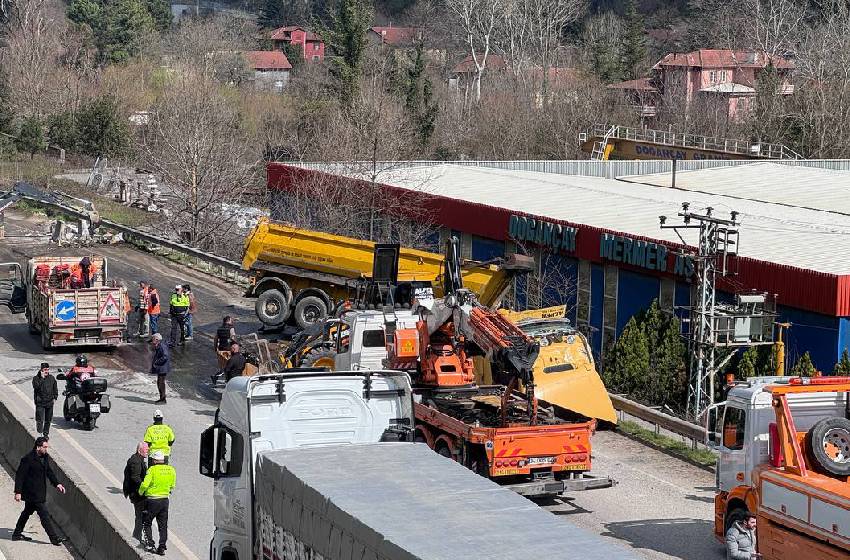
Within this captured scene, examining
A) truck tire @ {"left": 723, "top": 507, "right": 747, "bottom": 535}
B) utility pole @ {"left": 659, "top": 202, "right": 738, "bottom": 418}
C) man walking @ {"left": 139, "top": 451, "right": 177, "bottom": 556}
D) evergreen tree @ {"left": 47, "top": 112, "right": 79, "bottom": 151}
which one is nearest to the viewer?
man walking @ {"left": 139, "top": 451, "right": 177, "bottom": 556}

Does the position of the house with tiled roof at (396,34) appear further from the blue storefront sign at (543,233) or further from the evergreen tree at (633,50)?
the blue storefront sign at (543,233)

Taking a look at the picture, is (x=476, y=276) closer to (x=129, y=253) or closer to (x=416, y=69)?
(x=129, y=253)

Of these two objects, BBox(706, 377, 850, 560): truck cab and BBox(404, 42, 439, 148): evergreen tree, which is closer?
BBox(706, 377, 850, 560): truck cab

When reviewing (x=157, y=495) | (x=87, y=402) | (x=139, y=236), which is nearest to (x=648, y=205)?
(x=139, y=236)

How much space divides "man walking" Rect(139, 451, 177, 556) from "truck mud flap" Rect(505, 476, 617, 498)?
4.98 meters

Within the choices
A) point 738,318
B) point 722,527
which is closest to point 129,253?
point 738,318

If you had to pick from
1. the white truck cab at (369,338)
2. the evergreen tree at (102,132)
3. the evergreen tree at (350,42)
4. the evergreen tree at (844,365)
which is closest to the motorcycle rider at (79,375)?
the white truck cab at (369,338)

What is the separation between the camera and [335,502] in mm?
Answer: 11508

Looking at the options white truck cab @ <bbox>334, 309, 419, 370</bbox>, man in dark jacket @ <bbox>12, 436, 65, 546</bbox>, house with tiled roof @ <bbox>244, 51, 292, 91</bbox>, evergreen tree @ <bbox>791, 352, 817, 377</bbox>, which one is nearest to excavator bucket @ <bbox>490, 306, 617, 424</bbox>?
white truck cab @ <bbox>334, 309, 419, 370</bbox>

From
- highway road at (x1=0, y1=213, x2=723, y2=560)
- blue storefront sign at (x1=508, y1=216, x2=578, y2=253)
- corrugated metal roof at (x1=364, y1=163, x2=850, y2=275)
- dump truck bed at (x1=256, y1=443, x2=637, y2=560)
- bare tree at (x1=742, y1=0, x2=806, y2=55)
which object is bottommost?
highway road at (x1=0, y1=213, x2=723, y2=560)

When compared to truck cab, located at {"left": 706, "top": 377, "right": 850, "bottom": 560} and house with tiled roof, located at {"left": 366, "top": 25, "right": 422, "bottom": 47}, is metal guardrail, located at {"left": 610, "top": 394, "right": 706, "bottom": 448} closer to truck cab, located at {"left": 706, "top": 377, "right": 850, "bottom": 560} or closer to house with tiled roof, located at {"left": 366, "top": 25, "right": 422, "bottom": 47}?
truck cab, located at {"left": 706, "top": 377, "right": 850, "bottom": 560}

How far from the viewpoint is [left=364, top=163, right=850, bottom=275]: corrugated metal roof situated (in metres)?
32.2

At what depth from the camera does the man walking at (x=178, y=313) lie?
32.3 m

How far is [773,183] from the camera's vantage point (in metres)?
51.0
